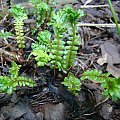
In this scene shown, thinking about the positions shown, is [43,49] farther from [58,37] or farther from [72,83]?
[72,83]

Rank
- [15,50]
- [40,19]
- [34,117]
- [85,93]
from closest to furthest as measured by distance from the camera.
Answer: [34,117] < [85,93] < [15,50] < [40,19]

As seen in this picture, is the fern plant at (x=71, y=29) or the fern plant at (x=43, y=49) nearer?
the fern plant at (x=71, y=29)

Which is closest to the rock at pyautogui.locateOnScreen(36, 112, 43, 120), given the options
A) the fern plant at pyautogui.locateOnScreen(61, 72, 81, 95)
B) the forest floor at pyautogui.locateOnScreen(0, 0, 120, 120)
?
the forest floor at pyautogui.locateOnScreen(0, 0, 120, 120)

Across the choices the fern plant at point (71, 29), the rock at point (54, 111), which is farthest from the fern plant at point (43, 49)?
the rock at point (54, 111)

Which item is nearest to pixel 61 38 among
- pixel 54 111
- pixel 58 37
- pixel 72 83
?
pixel 58 37

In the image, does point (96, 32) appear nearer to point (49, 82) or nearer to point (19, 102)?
point (49, 82)

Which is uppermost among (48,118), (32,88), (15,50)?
(15,50)

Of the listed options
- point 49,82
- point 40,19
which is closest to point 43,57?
point 49,82

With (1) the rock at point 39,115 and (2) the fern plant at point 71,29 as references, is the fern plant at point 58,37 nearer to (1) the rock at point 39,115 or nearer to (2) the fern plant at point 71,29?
(2) the fern plant at point 71,29
